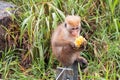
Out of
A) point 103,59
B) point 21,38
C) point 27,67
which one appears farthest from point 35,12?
point 103,59

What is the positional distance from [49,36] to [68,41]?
105 cm

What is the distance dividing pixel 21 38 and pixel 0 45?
346 millimetres

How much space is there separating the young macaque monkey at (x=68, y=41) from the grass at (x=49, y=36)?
0.54 m

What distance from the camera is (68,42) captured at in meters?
4.03

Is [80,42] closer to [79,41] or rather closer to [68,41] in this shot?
[79,41]

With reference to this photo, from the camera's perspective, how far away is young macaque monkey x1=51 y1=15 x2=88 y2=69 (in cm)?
392

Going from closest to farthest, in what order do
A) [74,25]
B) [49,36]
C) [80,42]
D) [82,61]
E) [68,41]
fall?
1. [80,42]
2. [74,25]
3. [68,41]
4. [82,61]
5. [49,36]

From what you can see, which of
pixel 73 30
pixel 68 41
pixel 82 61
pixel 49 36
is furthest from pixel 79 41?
pixel 49 36

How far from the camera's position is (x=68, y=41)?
13.3 ft

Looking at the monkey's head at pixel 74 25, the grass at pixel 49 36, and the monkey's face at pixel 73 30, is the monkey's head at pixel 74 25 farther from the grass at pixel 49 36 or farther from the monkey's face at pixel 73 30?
the grass at pixel 49 36

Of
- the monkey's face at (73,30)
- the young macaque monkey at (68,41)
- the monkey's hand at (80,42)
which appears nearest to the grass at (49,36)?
the young macaque monkey at (68,41)

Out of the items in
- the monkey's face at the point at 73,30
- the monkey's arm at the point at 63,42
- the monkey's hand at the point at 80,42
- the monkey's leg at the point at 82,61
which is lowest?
the monkey's leg at the point at 82,61

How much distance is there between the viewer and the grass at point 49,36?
15.9ft

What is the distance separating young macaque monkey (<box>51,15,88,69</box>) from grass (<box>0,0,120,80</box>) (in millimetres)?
541
